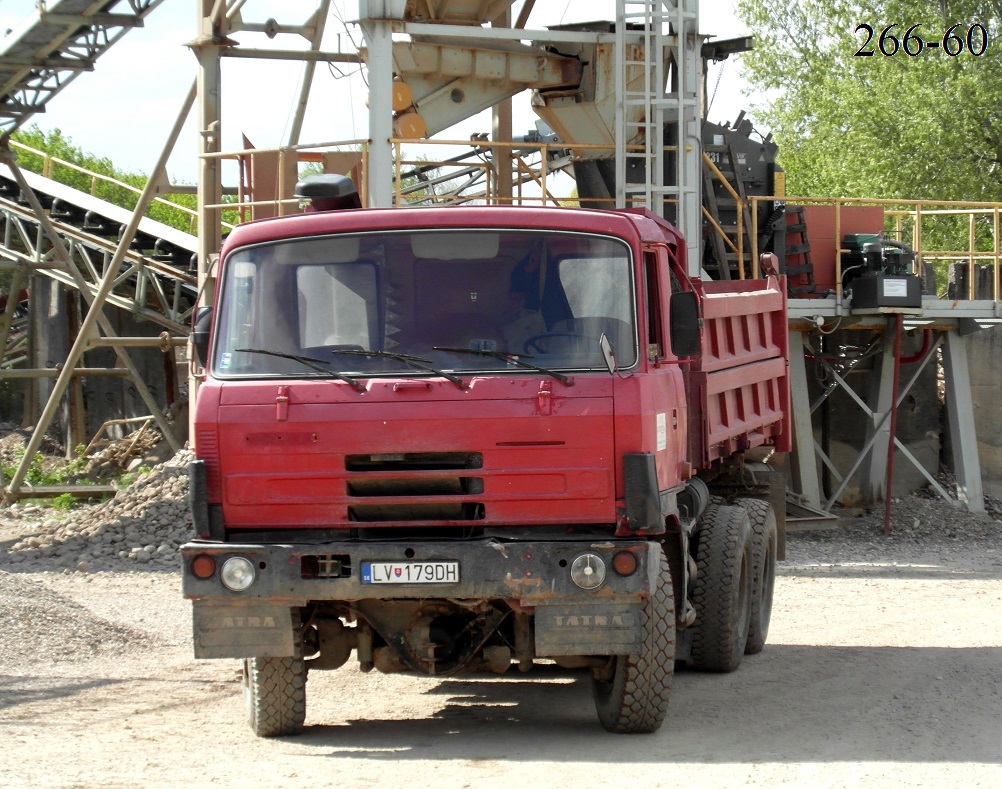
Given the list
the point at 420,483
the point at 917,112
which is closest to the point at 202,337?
the point at 420,483

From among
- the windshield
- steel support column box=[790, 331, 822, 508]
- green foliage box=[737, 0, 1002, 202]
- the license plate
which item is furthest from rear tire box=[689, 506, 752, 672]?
green foliage box=[737, 0, 1002, 202]

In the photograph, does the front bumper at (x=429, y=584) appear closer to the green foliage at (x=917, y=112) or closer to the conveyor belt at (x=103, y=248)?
the conveyor belt at (x=103, y=248)

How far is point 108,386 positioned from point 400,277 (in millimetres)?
19520

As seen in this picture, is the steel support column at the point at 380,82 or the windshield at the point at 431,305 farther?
the steel support column at the point at 380,82

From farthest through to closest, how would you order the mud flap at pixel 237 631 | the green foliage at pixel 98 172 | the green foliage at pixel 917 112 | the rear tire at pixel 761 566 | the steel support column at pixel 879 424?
1. the green foliage at pixel 98 172
2. the green foliage at pixel 917 112
3. the steel support column at pixel 879 424
4. the rear tire at pixel 761 566
5. the mud flap at pixel 237 631

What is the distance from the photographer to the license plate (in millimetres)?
6781

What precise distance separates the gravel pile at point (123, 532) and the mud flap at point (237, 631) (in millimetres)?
8063

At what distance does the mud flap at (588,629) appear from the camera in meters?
6.86

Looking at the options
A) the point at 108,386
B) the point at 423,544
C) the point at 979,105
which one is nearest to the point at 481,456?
the point at 423,544

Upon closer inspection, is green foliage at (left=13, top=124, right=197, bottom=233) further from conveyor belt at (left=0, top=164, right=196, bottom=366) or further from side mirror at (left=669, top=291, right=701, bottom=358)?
side mirror at (left=669, top=291, right=701, bottom=358)

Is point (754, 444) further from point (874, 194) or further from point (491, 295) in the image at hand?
point (874, 194)

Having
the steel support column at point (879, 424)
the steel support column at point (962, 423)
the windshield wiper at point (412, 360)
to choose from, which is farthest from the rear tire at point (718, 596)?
the steel support column at point (962, 423)

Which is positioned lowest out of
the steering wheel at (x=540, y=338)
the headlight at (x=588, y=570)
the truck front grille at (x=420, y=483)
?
the headlight at (x=588, y=570)

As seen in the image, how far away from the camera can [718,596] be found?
920 centimetres
